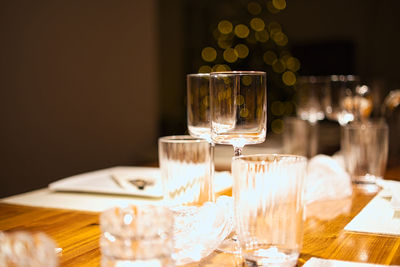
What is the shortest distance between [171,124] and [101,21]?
8.40 ft

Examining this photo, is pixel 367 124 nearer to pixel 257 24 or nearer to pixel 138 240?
pixel 138 240

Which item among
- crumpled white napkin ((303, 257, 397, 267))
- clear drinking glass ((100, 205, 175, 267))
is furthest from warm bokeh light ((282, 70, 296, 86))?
clear drinking glass ((100, 205, 175, 267))

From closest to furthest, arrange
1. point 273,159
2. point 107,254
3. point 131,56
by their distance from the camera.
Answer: point 107,254 < point 273,159 < point 131,56

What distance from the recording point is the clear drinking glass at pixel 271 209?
0.59m

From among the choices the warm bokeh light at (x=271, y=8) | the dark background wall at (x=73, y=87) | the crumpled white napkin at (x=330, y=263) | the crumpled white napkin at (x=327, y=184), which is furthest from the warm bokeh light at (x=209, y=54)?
the crumpled white napkin at (x=330, y=263)

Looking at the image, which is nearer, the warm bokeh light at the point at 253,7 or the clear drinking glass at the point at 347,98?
the clear drinking glass at the point at 347,98

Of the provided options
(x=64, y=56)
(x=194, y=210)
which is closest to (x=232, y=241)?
(x=194, y=210)

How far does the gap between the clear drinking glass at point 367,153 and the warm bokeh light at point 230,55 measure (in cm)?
480

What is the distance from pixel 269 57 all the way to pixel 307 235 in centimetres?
542

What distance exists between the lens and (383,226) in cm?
83

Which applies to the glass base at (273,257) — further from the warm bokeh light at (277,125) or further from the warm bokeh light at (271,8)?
the warm bokeh light at (271,8)

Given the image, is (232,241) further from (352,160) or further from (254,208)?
(352,160)

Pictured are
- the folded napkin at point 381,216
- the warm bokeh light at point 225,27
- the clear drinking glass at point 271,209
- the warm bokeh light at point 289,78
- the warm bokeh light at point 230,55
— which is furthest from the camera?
the warm bokeh light at point 225,27

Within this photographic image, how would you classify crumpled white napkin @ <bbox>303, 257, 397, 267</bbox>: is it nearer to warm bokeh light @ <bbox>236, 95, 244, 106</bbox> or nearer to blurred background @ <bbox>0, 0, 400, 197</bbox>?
warm bokeh light @ <bbox>236, 95, 244, 106</bbox>
